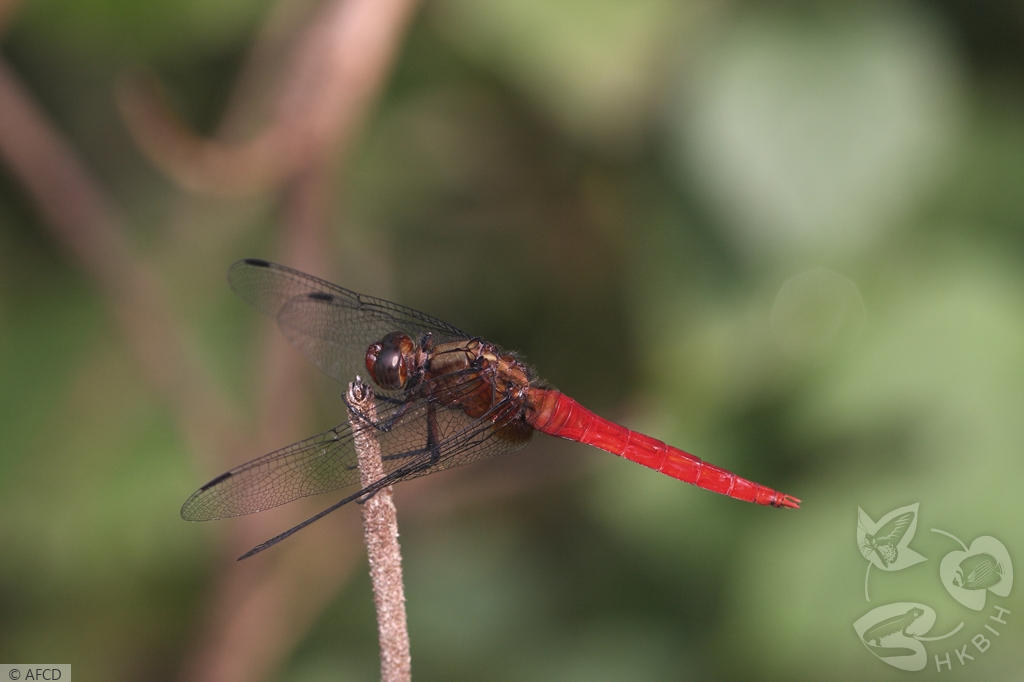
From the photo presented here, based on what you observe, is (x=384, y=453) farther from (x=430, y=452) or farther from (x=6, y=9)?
(x=6, y=9)

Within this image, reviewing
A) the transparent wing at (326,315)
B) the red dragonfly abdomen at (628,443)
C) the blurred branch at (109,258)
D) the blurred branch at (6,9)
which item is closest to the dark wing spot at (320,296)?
the transparent wing at (326,315)

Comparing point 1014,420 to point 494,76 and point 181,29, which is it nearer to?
point 494,76

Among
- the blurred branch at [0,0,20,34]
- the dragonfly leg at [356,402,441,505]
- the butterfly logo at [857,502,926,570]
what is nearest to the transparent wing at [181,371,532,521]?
the dragonfly leg at [356,402,441,505]

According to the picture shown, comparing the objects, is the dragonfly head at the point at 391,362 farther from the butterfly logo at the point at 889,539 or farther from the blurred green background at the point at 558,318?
the butterfly logo at the point at 889,539

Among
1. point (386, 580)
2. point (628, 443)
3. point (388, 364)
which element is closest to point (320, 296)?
point (388, 364)

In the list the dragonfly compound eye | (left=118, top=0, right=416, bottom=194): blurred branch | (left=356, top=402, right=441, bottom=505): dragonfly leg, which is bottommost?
(left=356, top=402, right=441, bottom=505): dragonfly leg

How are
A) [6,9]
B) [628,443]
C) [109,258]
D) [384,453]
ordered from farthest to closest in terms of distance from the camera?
[109,258]
[6,9]
[628,443]
[384,453]

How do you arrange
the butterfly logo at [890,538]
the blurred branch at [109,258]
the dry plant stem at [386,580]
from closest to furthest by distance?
the dry plant stem at [386,580] < the butterfly logo at [890,538] < the blurred branch at [109,258]

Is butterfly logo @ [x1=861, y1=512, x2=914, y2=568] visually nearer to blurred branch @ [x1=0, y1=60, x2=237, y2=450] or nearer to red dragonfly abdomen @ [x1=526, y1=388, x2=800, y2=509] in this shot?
red dragonfly abdomen @ [x1=526, y1=388, x2=800, y2=509]
